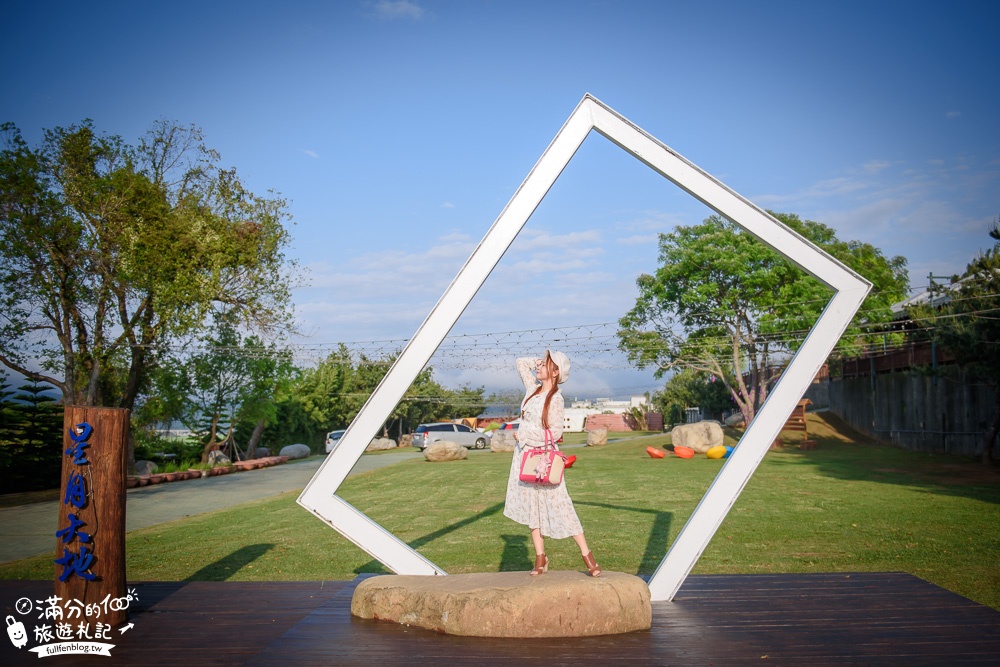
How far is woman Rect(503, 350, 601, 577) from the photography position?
547 cm

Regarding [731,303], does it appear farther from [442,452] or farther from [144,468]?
[144,468]

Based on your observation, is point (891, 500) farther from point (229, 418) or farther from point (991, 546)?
point (229, 418)

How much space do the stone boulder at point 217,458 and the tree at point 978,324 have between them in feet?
68.3

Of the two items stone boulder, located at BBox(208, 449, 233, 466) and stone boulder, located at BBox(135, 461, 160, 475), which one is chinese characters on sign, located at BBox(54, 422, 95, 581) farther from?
stone boulder, located at BBox(208, 449, 233, 466)

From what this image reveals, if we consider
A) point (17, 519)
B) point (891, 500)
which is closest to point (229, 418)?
point (17, 519)

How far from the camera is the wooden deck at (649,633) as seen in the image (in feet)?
14.2

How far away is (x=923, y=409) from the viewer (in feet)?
74.7

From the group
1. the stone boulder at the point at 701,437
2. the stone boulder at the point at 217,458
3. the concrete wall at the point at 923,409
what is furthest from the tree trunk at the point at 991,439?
the stone boulder at the point at 217,458

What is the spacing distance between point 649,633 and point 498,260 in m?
2.77

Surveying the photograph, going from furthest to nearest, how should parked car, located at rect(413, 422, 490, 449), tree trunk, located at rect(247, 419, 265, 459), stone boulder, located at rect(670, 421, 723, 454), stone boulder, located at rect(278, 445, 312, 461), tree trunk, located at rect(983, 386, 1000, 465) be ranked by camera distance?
parked car, located at rect(413, 422, 490, 449) < stone boulder, located at rect(278, 445, 312, 461) < tree trunk, located at rect(247, 419, 265, 459) < stone boulder, located at rect(670, 421, 723, 454) < tree trunk, located at rect(983, 386, 1000, 465)

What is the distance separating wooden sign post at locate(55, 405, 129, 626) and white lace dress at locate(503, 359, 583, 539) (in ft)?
8.81

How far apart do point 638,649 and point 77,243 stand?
1606 centimetres

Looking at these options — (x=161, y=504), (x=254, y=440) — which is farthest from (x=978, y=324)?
(x=254, y=440)
